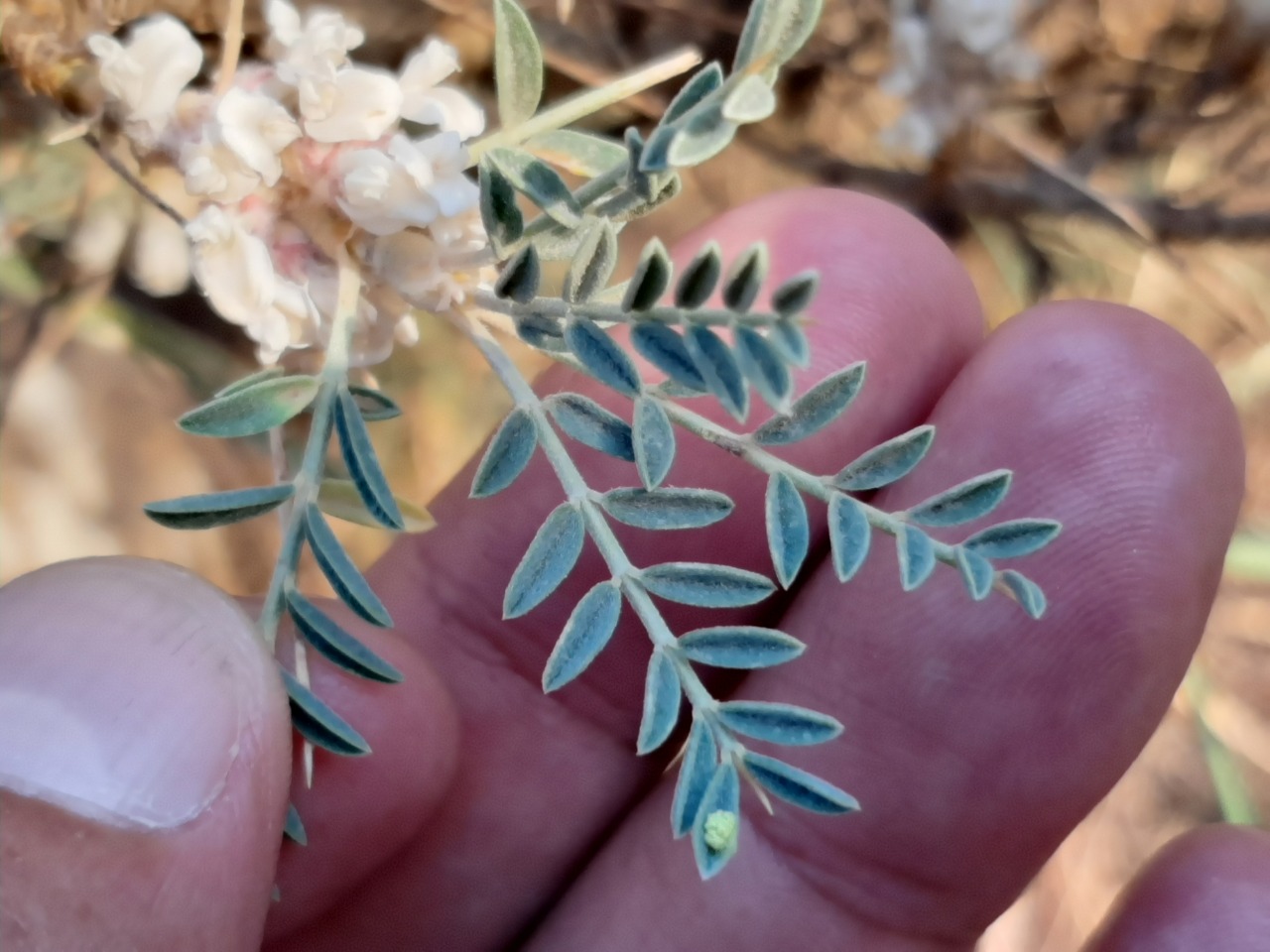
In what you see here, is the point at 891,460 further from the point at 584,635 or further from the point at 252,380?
the point at 252,380

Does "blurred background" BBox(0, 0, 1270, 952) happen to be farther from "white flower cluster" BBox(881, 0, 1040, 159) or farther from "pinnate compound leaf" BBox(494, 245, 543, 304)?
"pinnate compound leaf" BBox(494, 245, 543, 304)

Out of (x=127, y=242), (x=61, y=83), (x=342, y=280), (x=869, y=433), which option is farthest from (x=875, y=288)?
(x=127, y=242)

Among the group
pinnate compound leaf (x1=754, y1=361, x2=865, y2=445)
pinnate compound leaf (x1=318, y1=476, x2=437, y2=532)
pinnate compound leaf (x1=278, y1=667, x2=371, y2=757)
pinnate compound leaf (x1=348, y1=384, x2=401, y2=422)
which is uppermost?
pinnate compound leaf (x1=754, y1=361, x2=865, y2=445)

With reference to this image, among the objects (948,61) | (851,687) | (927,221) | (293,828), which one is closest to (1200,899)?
(851,687)

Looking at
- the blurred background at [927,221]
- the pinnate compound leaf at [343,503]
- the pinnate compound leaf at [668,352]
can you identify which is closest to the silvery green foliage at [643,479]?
the pinnate compound leaf at [668,352]

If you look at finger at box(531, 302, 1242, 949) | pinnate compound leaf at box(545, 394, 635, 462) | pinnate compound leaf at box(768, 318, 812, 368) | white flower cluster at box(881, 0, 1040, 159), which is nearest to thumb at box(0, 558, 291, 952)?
pinnate compound leaf at box(545, 394, 635, 462)

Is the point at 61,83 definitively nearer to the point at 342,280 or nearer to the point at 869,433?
the point at 342,280

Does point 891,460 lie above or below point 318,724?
above
